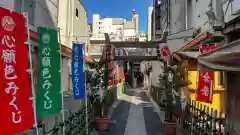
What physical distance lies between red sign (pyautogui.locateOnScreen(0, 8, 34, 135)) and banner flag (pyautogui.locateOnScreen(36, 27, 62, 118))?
53.8 inches

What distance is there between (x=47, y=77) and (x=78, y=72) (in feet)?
10.2

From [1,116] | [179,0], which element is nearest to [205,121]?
[1,116]

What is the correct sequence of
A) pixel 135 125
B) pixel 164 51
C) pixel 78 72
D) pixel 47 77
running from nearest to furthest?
pixel 47 77
pixel 78 72
pixel 164 51
pixel 135 125

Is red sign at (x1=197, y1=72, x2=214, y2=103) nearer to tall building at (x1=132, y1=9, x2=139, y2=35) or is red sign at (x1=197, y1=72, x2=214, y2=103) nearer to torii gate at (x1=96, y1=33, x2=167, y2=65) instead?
torii gate at (x1=96, y1=33, x2=167, y2=65)

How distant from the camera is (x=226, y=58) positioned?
4.21 metres

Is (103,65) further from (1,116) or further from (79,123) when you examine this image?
(1,116)

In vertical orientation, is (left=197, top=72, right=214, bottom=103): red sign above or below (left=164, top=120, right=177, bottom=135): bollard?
above

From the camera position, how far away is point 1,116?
3639 mm

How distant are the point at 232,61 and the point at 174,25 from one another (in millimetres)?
15376

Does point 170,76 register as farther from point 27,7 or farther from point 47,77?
point 27,7

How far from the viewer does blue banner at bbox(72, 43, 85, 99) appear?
8766 millimetres

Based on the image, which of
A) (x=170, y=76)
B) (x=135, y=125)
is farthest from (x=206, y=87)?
(x=135, y=125)

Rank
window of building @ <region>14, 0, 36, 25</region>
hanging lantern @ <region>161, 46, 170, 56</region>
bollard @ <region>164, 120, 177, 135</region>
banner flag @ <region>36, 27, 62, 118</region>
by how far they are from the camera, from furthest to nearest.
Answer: hanging lantern @ <region>161, 46, 170, 56</region>, bollard @ <region>164, 120, 177, 135</region>, window of building @ <region>14, 0, 36, 25</region>, banner flag @ <region>36, 27, 62, 118</region>

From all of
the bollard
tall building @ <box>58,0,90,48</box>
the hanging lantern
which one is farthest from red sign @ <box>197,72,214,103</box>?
tall building @ <box>58,0,90,48</box>
